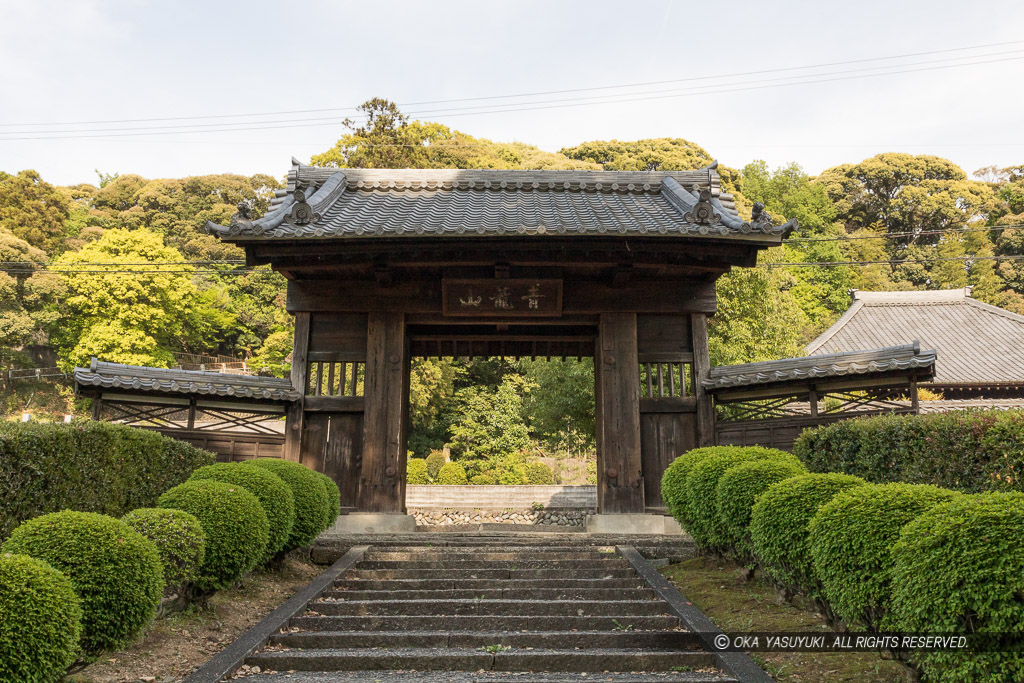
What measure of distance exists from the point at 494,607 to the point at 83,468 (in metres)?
3.71

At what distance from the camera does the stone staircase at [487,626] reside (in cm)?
510

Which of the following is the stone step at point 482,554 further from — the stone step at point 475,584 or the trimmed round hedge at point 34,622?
the trimmed round hedge at point 34,622

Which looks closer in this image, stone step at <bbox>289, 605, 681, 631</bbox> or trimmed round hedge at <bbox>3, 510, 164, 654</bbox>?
trimmed round hedge at <bbox>3, 510, 164, 654</bbox>

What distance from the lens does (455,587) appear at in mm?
7277

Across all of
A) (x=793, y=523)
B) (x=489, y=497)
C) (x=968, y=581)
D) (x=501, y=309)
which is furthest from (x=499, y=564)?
(x=489, y=497)

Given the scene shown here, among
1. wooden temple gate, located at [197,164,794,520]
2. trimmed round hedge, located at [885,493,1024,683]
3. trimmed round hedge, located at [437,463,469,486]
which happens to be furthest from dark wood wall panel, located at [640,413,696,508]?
trimmed round hedge, located at [437,463,469,486]

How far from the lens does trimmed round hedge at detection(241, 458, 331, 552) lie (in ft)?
26.4

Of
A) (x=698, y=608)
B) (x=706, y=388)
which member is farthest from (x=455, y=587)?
(x=706, y=388)

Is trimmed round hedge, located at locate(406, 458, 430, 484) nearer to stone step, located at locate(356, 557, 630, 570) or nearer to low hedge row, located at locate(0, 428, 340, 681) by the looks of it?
stone step, located at locate(356, 557, 630, 570)

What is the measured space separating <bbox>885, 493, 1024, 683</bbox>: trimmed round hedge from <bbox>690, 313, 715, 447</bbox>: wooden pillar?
7786 millimetres

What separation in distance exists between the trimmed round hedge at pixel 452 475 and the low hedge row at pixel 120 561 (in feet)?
57.9

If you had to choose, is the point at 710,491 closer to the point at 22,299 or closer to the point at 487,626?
the point at 487,626

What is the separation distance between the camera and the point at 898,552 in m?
3.87

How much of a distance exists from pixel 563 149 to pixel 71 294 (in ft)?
94.6
